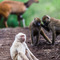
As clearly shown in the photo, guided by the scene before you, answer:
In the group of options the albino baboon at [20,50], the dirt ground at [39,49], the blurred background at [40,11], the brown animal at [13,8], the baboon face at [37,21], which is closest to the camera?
the albino baboon at [20,50]

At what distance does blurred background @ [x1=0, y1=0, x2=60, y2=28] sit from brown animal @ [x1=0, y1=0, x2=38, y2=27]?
20 cm

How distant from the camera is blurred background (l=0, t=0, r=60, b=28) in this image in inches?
423

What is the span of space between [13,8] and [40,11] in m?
1.37

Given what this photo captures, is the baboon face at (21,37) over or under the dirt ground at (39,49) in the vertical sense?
over

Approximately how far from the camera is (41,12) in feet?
35.5

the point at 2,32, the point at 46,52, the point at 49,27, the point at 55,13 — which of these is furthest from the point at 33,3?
the point at 46,52

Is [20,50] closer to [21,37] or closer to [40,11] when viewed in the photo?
[21,37]

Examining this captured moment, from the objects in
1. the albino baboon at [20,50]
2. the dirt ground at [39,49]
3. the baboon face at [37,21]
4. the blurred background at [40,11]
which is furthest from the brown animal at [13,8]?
the albino baboon at [20,50]

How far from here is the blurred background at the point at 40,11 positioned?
1073cm

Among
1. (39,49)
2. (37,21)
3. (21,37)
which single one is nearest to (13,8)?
(37,21)

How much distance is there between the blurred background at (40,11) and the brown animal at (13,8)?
20cm

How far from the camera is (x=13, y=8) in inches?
428

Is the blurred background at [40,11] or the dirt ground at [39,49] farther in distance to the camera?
the blurred background at [40,11]

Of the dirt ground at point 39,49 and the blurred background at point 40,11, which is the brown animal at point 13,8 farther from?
the dirt ground at point 39,49
